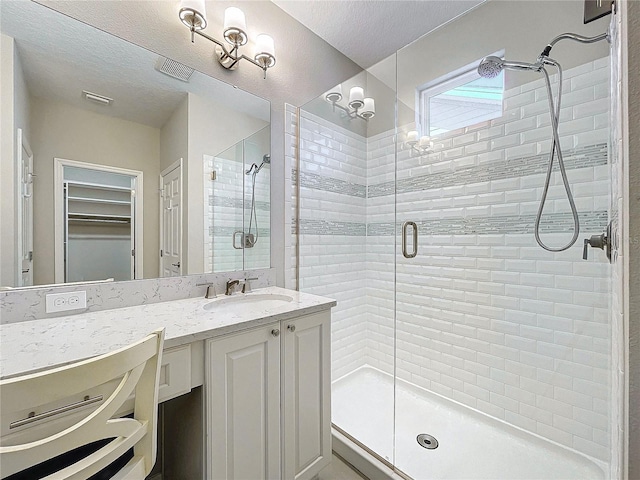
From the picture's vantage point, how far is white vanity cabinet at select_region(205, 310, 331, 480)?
3.44 ft

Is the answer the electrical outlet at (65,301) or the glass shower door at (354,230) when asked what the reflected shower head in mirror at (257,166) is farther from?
the electrical outlet at (65,301)

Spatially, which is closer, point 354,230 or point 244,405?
point 244,405

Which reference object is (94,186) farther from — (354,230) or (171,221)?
(354,230)

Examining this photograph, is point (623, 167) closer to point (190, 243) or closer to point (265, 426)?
point (265, 426)

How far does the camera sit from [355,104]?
7.72 ft

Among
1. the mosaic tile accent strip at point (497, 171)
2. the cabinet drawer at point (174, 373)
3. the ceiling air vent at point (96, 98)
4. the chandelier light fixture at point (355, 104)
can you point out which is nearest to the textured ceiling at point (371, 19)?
the chandelier light fixture at point (355, 104)

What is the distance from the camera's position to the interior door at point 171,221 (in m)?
1.44

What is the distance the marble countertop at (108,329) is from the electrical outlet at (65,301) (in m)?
0.04

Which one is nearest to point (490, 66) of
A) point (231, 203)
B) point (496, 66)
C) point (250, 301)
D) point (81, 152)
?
point (496, 66)

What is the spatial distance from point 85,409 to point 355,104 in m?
2.40

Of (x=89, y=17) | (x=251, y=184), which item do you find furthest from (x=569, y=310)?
(x=89, y=17)

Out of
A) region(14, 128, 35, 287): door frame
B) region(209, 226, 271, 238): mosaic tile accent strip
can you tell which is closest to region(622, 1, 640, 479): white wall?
region(209, 226, 271, 238): mosaic tile accent strip

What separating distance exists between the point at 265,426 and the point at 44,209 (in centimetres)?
124

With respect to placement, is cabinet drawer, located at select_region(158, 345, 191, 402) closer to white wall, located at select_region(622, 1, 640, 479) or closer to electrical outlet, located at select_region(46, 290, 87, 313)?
electrical outlet, located at select_region(46, 290, 87, 313)
